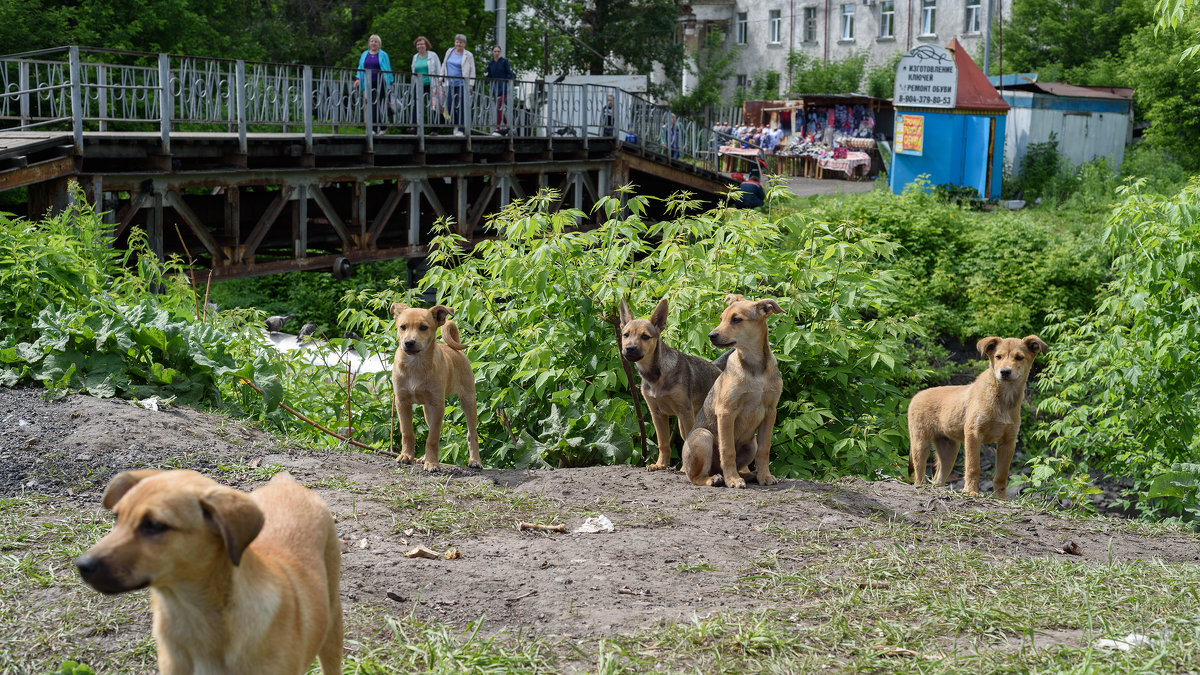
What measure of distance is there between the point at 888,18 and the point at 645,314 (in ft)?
149

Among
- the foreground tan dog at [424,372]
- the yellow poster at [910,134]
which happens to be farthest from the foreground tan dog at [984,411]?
the yellow poster at [910,134]

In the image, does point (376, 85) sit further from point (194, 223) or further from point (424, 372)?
point (424, 372)

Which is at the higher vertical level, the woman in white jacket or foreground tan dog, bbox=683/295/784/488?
the woman in white jacket

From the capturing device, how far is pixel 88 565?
103 inches

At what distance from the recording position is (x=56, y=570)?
4.57 metres

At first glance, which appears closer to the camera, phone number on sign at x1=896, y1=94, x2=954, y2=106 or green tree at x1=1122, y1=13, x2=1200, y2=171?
phone number on sign at x1=896, y1=94, x2=954, y2=106

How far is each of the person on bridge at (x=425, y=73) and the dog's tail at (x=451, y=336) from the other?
501 inches

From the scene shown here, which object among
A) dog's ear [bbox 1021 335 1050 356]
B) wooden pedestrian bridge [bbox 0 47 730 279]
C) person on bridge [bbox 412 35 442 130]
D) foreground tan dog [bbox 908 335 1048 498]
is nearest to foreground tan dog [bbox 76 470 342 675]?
foreground tan dog [bbox 908 335 1048 498]

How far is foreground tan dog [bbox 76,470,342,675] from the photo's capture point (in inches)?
106

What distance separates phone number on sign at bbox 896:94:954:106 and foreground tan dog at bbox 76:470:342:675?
90.0ft

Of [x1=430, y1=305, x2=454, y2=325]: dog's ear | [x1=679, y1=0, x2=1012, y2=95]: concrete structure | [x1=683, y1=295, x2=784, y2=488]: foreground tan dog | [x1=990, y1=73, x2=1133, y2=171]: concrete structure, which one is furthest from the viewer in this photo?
[x1=679, y1=0, x2=1012, y2=95]: concrete structure

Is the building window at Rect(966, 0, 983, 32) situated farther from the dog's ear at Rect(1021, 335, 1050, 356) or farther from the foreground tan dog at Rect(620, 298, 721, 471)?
the foreground tan dog at Rect(620, 298, 721, 471)

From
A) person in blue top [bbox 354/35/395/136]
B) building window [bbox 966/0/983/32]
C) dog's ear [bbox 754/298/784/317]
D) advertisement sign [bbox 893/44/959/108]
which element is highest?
building window [bbox 966/0/983/32]

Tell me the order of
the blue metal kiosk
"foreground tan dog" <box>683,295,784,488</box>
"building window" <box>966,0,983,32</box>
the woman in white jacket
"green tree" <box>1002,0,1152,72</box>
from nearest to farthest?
1. "foreground tan dog" <box>683,295,784,488</box>
2. the woman in white jacket
3. the blue metal kiosk
4. "green tree" <box>1002,0,1152,72</box>
5. "building window" <box>966,0,983,32</box>
